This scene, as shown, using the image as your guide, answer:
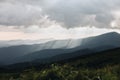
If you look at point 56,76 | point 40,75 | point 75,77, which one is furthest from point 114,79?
point 40,75

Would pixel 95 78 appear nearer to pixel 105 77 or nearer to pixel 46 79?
pixel 105 77

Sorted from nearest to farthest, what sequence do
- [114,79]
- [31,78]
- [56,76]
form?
[114,79]
[56,76]
[31,78]

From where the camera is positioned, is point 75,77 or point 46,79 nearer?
point 75,77

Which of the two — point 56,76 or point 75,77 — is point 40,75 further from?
point 75,77

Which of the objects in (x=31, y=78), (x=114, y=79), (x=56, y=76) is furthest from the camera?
(x=31, y=78)

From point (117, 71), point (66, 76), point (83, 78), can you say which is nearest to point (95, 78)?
point (83, 78)

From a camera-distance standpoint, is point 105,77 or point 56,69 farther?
point 56,69

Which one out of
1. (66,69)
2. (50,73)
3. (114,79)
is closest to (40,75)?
(50,73)
